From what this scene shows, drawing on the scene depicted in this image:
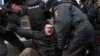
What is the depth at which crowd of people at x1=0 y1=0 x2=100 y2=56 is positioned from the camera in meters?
4.94

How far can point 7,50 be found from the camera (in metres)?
5.80

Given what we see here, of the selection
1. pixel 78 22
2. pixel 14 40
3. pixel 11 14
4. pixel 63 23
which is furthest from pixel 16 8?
pixel 78 22

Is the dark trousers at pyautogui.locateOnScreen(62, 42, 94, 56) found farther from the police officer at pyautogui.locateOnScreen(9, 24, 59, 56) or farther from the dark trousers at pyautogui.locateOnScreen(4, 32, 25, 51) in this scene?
the dark trousers at pyautogui.locateOnScreen(4, 32, 25, 51)

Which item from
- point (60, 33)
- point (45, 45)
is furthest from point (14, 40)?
point (60, 33)

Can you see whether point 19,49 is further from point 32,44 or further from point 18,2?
point 18,2

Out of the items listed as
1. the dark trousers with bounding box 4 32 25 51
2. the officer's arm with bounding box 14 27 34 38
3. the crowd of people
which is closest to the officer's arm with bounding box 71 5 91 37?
the crowd of people

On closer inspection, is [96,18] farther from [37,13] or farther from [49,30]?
[37,13]

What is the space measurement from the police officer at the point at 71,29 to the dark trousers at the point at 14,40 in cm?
106

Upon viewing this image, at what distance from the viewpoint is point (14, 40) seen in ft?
19.0

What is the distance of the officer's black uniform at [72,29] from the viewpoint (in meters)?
4.85

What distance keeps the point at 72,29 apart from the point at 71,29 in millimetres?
17

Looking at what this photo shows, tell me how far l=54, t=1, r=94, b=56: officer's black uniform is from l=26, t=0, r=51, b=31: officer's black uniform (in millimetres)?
699

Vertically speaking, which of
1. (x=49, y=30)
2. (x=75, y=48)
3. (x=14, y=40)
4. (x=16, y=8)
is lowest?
(x=14, y=40)

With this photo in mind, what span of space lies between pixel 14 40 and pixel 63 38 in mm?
1250
